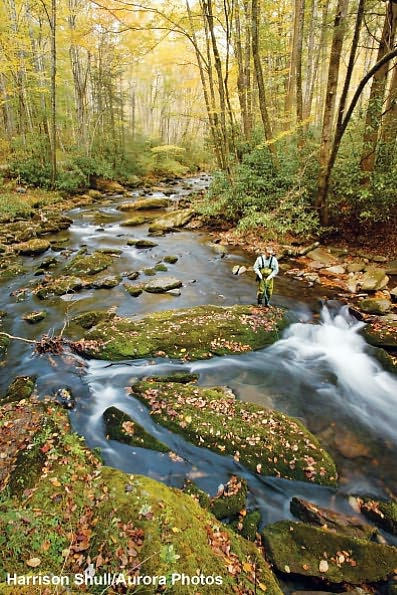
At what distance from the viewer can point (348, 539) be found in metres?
3.38

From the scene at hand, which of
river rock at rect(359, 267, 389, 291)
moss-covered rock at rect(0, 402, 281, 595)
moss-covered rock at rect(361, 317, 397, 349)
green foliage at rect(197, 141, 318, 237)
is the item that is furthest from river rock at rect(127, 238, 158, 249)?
moss-covered rock at rect(0, 402, 281, 595)

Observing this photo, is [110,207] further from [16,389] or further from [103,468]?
[103,468]

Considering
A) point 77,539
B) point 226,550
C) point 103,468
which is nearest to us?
point 77,539

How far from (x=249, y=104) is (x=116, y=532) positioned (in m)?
16.4

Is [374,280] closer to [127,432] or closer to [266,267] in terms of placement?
[266,267]

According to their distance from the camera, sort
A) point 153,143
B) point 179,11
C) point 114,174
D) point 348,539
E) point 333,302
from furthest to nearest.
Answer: point 153,143
point 114,174
point 179,11
point 333,302
point 348,539

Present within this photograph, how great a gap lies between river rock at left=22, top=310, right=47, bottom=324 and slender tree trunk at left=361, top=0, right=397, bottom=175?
9.75 meters

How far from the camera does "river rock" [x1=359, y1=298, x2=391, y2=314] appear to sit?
801 cm

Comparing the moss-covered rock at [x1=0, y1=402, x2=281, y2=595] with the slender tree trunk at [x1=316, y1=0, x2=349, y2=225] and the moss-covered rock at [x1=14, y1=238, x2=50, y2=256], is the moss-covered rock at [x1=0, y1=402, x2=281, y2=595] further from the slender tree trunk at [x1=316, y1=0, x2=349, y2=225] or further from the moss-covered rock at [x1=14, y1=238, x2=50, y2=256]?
the slender tree trunk at [x1=316, y1=0, x2=349, y2=225]

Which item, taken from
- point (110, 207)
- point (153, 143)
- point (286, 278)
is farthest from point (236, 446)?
point (153, 143)

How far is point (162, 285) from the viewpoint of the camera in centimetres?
966

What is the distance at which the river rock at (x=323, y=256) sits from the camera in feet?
35.3

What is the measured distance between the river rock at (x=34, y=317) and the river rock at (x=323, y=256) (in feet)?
27.1

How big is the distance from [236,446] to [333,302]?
5411mm
